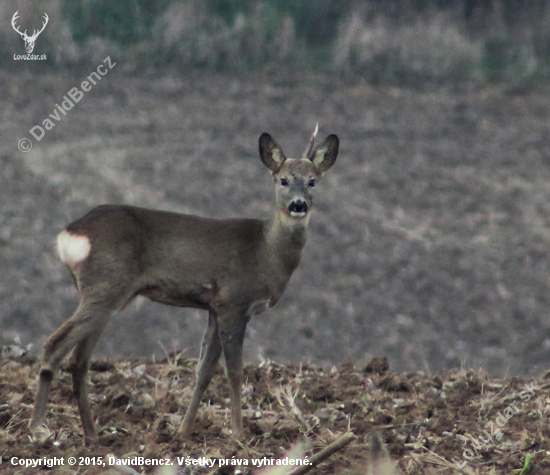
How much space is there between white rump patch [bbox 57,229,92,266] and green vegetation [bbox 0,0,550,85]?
1093 cm

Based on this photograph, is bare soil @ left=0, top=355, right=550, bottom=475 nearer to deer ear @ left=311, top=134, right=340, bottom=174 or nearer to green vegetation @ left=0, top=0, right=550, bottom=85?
deer ear @ left=311, top=134, right=340, bottom=174

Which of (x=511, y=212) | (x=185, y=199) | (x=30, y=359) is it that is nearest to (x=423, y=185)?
(x=511, y=212)

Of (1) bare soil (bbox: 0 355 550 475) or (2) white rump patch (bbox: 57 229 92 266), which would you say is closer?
(1) bare soil (bbox: 0 355 550 475)

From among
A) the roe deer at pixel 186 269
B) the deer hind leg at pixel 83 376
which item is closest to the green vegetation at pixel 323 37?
the roe deer at pixel 186 269

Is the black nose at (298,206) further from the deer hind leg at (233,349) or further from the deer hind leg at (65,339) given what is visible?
the deer hind leg at (65,339)

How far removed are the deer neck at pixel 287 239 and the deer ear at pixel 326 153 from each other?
446mm

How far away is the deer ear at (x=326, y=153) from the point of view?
754 cm

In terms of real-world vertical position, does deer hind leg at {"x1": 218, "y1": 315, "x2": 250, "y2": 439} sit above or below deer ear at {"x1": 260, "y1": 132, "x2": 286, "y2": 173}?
below

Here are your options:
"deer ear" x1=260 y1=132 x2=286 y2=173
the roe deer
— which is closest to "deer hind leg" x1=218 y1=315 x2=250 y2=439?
the roe deer

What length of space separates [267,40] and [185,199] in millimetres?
4267

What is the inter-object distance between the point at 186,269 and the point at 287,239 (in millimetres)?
685

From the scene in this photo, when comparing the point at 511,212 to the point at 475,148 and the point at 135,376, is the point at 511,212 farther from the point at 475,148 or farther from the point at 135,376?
the point at 135,376

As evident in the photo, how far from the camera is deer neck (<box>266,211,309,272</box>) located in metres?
7.27

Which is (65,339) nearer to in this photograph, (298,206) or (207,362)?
(207,362)
